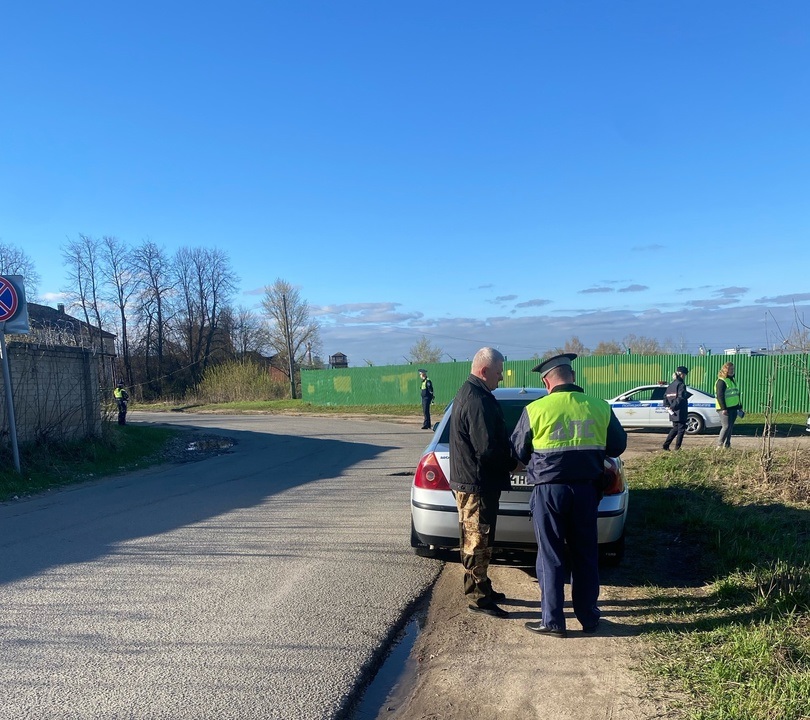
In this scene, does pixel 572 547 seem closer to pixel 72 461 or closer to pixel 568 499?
pixel 568 499

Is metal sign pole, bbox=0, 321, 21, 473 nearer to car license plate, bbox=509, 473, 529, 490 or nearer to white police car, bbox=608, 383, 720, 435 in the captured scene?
car license plate, bbox=509, 473, 529, 490

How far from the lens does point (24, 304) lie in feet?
36.6

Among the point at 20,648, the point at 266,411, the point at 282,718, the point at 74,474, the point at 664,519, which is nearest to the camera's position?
the point at 282,718

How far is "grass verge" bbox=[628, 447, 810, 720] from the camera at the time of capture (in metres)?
3.12

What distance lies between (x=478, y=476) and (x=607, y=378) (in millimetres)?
22602

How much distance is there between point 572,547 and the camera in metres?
4.12

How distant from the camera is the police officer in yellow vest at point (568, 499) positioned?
4.04m

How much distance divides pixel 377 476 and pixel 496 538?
6357 mm

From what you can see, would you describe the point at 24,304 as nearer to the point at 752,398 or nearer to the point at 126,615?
the point at 126,615

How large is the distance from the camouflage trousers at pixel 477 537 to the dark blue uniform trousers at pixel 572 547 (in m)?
0.41

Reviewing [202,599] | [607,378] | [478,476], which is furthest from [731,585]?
[607,378]

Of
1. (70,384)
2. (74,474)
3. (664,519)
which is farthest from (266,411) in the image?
(664,519)

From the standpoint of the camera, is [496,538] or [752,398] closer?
[496,538]

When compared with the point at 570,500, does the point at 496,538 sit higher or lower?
lower
